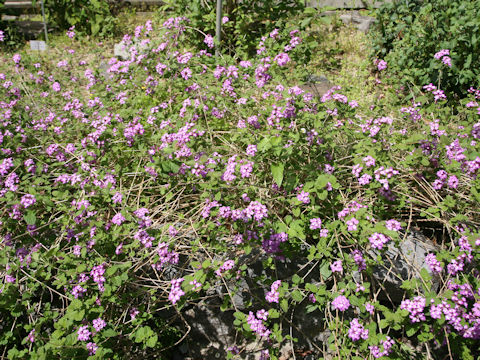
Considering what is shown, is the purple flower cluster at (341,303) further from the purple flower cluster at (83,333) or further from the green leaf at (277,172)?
the purple flower cluster at (83,333)

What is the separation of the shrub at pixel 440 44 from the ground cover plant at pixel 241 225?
27.8 inches

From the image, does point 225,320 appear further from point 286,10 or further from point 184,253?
point 286,10

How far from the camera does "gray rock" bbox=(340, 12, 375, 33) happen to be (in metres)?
5.30

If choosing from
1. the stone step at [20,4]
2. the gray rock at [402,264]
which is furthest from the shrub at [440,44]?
the stone step at [20,4]

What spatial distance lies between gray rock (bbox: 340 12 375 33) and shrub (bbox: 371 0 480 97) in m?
0.94

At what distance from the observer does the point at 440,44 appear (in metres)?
3.73

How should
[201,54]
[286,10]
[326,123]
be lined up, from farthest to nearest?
[286,10], [201,54], [326,123]

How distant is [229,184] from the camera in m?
2.37

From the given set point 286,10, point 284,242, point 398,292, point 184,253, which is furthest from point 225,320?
point 286,10

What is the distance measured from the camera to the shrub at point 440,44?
3609 millimetres

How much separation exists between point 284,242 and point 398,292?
86 cm

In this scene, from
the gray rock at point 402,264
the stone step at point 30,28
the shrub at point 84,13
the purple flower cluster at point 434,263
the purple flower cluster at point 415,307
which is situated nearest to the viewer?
the purple flower cluster at point 415,307

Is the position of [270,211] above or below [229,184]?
below

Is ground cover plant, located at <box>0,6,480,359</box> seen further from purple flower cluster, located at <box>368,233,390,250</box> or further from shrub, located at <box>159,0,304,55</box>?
shrub, located at <box>159,0,304,55</box>
